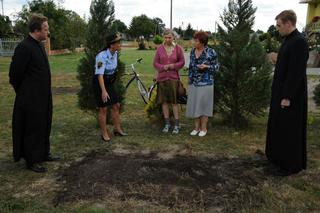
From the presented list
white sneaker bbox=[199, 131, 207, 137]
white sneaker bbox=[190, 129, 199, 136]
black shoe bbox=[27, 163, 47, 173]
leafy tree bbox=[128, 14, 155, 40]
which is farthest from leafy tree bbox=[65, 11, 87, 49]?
leafy tree bbox=[128, 14, 155, 40]

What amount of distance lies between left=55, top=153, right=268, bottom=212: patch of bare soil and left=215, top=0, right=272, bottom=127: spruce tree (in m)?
1.75

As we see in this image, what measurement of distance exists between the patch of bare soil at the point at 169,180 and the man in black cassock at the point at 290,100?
0.40 meters

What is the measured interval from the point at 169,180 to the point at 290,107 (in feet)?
5.38

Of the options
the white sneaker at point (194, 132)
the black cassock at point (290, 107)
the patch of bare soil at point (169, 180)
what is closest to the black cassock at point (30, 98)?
the patch of bare soil at point (169, 180)

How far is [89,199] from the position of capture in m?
4.19

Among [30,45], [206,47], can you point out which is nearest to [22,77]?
[30,45]

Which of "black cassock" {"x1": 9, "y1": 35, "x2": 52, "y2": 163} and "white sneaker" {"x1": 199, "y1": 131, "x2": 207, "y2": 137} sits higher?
"black cassock" {"x1": 9, "y1": 35, "x2": 52, "y2": 163}

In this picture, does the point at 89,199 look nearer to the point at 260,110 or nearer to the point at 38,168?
the point at 38,168

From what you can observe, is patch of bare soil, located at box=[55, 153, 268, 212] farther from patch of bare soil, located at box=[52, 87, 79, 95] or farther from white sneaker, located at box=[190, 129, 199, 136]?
patch of bare soil, located at box=[52, 87, 79, 95]

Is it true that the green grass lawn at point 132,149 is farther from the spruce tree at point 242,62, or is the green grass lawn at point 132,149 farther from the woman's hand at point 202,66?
the woman's hand at point 202,66

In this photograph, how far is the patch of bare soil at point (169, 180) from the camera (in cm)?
421

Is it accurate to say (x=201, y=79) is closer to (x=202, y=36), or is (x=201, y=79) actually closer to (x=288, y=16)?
(x=202, y=36)

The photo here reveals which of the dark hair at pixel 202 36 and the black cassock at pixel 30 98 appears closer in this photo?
the black cassock at pixel 30 98

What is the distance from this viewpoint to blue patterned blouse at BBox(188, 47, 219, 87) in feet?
22.1
